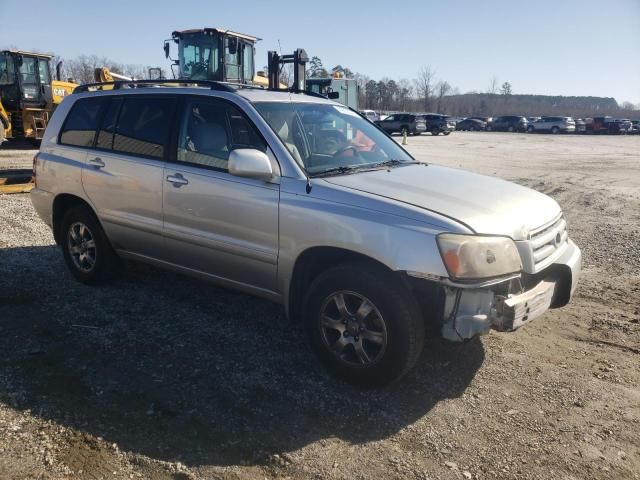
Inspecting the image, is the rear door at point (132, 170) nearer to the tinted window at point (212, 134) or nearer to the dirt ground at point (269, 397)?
the tinted window at point (212, 134)

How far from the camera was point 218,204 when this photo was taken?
12.8 ft

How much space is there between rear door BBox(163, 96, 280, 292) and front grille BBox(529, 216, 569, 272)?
5.58 feet

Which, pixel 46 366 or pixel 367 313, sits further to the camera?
pixel 46 366

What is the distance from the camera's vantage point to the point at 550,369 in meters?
3.73

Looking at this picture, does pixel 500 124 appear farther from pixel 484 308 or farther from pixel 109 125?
pixel 484 308

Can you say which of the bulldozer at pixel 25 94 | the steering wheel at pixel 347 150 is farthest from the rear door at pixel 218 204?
the bulldozer at pixel 25 94

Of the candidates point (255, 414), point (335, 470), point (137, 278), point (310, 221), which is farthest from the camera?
point (137, 278)

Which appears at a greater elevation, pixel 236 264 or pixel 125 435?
pixel 236 264

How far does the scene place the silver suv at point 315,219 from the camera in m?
3.10

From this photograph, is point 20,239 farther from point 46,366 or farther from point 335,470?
point 335,470

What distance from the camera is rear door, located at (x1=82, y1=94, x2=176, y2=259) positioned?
4.38m

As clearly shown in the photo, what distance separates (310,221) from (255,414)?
4.12 feet

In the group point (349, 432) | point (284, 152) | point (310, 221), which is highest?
point (284, 152)

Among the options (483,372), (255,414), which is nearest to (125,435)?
(255,414)
